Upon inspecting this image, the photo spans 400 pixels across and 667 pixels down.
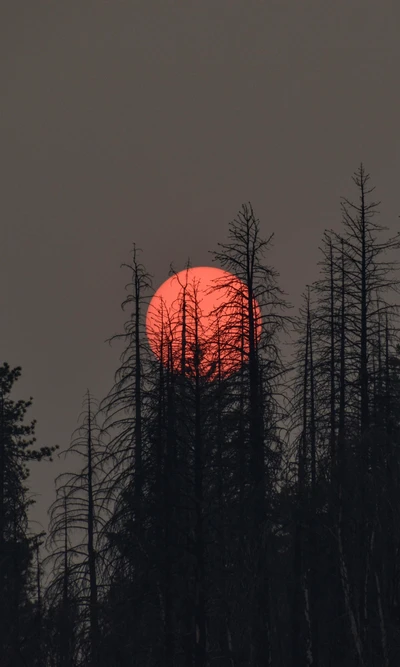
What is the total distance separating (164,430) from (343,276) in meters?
8.01

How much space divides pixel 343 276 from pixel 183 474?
8998 mm

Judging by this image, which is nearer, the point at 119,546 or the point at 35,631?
the point at 119,546

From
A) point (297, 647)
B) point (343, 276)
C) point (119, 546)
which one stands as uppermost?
point (343, 276)

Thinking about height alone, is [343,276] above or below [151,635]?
above

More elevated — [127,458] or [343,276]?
[343,276]

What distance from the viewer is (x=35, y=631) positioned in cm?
3678

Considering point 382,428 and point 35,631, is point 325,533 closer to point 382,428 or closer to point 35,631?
point 382,428

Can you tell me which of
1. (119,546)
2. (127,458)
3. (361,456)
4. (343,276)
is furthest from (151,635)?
(343,276)

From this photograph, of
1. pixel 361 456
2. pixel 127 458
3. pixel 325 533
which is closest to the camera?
pixel 361 456

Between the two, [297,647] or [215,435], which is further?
[297,647]

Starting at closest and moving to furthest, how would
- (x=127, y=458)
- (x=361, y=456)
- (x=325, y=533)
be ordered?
(x=361, y=456), (x=127, y=458), (x=325, y=533)

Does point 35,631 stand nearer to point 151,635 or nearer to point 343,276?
point 151,635

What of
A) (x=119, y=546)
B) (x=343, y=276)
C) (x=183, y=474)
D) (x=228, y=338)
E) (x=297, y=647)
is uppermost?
(x=343, y=276)

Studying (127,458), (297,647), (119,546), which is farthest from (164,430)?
(297,647)
